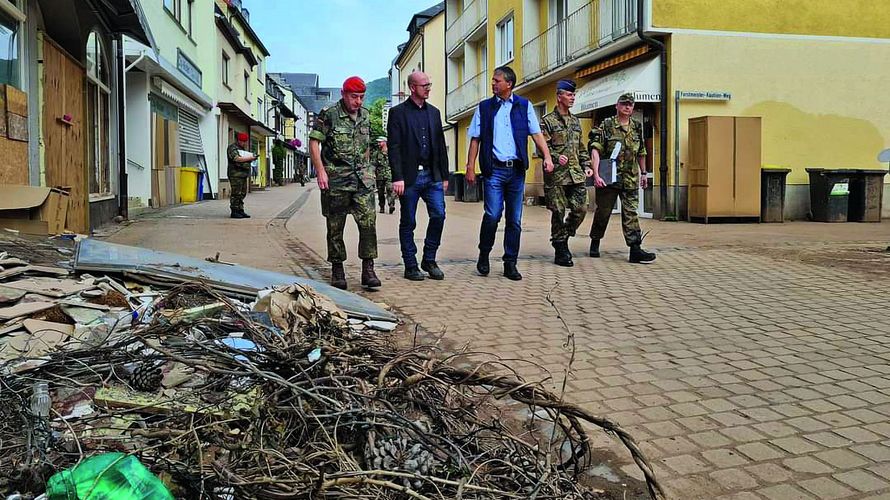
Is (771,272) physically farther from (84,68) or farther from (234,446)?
(84,68)

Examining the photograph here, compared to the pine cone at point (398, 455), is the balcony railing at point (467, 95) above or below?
above

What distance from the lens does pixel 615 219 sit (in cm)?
1501

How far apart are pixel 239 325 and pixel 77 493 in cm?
148

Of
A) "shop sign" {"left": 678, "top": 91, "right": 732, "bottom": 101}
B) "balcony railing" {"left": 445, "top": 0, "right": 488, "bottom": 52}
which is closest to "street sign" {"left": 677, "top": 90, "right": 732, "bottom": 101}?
"shop sign" {"left": 678, "top": 91, "right": 732, "bottom": 101}

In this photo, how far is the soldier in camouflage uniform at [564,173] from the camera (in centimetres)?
762

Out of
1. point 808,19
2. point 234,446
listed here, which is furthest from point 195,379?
point 808,19

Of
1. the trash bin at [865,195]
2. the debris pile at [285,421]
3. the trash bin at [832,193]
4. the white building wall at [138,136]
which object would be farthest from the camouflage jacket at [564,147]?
the white building wall at [138,136]

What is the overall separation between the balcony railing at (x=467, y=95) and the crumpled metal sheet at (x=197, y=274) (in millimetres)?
22021

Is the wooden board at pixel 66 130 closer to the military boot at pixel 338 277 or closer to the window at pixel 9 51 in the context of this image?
the window at pixel 9 51

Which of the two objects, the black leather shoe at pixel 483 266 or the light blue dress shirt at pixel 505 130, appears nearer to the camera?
the light blue dress shirt at pixel 505 130

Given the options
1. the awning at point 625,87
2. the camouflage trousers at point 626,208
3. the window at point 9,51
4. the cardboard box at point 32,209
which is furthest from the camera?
the awning at point 625,87

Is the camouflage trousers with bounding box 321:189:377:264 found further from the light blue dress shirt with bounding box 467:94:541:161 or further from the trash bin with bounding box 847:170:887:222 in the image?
the trash bin with bounding box 847:170:887:222

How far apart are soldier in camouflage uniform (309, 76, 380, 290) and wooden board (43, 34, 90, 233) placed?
390cm

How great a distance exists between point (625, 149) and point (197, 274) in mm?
4809
